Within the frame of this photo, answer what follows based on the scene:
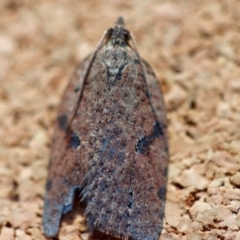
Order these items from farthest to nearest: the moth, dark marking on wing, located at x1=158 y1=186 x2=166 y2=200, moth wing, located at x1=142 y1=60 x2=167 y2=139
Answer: moth wing, located at x1=142 y1=60 x2=167 y2=139, dark marking on wing, located at x1=158 y1=186 x2=166 y2=200, the moth

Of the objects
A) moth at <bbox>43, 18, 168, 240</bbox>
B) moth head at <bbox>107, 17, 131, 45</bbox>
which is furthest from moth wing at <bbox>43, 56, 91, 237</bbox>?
moth head at <bbox>107, 17, 131, 45</bbox>

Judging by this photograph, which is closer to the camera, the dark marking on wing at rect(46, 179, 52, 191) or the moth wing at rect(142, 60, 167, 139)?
the dark marking on wing at rect(46, 179, 52, 191)

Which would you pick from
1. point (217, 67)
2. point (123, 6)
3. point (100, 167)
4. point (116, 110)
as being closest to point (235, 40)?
point (217, 67)

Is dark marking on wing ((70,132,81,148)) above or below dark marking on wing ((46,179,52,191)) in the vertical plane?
above

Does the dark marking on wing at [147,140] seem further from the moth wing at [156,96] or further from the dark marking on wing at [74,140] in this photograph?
the dark marking on wing at [74,140]

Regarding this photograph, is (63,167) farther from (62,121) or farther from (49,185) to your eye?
(62,121)

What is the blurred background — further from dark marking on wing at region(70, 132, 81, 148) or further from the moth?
dark marking on wing at region(70, 132, 81, 148)

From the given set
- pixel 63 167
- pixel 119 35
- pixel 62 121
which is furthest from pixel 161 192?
pixel 119 35
